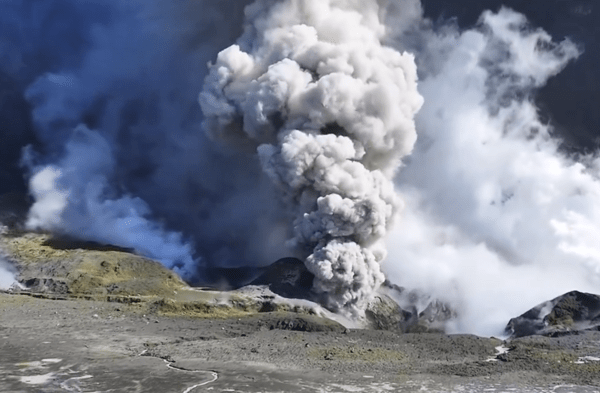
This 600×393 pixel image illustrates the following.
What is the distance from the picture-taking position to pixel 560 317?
148ft

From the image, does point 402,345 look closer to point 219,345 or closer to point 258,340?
point 258,340

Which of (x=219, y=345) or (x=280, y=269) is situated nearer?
(x=219, y=345)

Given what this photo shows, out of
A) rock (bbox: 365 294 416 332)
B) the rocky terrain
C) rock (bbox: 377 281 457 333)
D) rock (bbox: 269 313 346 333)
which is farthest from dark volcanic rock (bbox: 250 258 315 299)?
rock (bbox: 377 281 457 333)

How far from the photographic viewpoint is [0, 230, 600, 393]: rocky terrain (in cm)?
2362

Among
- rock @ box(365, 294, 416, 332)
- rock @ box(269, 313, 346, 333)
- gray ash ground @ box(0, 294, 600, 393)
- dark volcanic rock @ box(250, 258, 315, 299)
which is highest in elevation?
dark volcanic rock @ box(250, 258, 315, 299)

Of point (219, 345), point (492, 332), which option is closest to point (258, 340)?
point (219, 345)

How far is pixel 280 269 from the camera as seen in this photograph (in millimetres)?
48625

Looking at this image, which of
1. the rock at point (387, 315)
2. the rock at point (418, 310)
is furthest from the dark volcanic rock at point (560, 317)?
the rock at point (387, 315)

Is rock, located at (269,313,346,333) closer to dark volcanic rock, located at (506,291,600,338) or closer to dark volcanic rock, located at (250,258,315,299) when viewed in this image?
dark volcanic rock, located at (250,258,315,299)

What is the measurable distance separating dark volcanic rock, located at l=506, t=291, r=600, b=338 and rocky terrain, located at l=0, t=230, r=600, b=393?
0.38ft

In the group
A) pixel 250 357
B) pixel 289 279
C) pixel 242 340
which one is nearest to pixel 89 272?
pixel 289 279

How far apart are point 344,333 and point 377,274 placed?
12430 millimetres

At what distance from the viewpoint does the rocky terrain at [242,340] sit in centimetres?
2362

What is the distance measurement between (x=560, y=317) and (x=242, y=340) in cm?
2555
